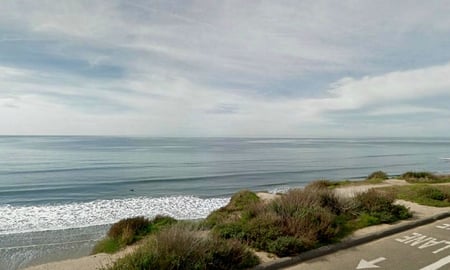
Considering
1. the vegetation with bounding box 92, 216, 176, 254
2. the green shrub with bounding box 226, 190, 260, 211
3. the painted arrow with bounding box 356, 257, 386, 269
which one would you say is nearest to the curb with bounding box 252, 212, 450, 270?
the painted arrow with bounding box 356, 257, 386, 269

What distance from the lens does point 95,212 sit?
52.1ft

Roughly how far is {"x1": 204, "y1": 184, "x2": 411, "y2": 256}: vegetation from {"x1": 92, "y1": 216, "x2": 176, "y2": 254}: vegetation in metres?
2.22

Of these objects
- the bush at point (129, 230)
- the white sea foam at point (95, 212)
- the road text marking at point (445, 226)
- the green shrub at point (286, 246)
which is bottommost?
the white sea foam at point (95, 212)

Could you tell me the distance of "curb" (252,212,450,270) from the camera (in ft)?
17.9

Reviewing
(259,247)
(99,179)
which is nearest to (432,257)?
(259,247)

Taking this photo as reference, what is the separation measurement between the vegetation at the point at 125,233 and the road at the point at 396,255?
512 centimetres

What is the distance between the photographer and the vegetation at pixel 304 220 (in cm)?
614

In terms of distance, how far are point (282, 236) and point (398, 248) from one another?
2.53 m

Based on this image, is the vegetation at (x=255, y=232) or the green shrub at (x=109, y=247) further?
the green shrub at (x=109, y=247)

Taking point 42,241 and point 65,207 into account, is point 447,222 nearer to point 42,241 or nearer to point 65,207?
point 42,241

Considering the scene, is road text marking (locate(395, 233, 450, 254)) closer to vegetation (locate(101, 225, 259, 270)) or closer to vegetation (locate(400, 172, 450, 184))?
vegetation (locate(101, 225, 259, 270))

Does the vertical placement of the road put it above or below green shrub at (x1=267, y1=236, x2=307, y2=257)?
below

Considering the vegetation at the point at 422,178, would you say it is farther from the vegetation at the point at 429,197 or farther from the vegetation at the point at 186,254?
the vegetation at the point at 186,254

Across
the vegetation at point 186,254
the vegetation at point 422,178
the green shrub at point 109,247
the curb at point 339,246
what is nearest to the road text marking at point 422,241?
the curb at point 339,246
